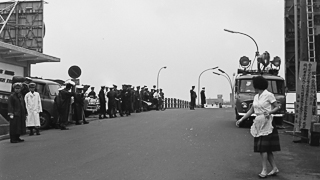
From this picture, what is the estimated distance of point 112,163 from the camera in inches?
320

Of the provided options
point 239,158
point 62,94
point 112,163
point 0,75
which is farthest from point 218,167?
point 0,75

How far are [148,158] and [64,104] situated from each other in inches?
334

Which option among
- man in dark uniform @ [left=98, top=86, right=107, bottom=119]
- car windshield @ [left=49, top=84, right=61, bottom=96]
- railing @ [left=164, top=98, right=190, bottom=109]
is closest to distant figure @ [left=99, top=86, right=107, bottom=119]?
man in dark uniform @ [left=98, top=86, right=107, bottom=119]

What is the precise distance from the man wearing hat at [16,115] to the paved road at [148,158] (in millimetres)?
422

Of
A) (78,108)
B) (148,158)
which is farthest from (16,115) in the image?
(78,108)

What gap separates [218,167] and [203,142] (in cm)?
334

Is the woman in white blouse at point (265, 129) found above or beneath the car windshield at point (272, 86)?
beneath

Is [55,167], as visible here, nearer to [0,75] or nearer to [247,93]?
[247,93]

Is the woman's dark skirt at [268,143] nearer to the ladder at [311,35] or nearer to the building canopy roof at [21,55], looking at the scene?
the ladder at [311,35]

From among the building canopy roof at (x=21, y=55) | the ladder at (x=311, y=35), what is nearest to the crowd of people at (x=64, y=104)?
the building canopy roof at (x=21, y=55)

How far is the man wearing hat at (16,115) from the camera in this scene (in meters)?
12.0

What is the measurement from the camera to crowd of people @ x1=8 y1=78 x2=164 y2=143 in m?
12.3

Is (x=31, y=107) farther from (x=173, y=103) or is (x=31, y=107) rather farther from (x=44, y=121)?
(x=173, y=103)

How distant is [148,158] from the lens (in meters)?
8.64
